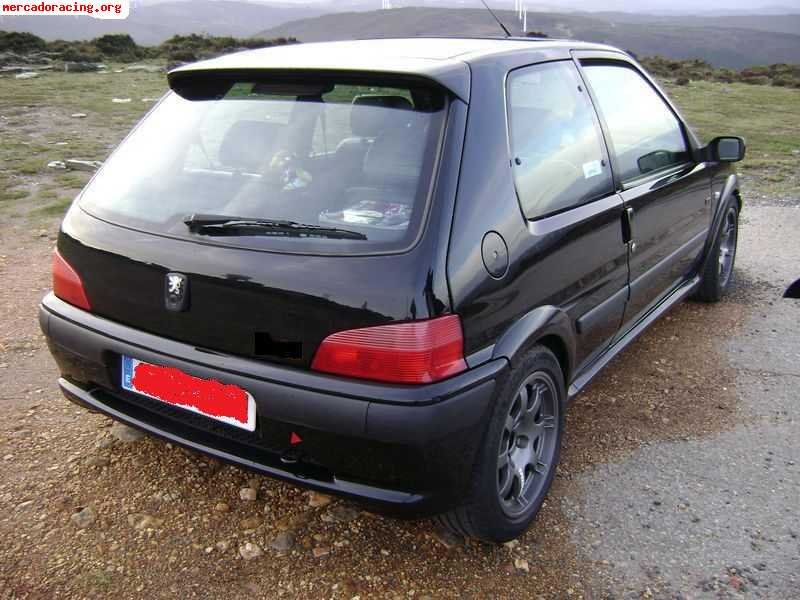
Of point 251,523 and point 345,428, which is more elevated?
point 345,428

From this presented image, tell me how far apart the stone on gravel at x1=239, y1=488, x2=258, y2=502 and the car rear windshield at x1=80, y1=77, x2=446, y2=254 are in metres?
1.06

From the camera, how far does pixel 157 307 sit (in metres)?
2.24

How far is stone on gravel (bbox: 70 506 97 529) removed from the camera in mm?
2518

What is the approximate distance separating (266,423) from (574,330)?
1.27 metres

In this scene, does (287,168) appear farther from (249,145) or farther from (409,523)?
(409,523)

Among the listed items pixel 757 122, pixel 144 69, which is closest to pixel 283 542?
pixel 757 122

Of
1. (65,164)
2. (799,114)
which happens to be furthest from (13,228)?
(799,114)

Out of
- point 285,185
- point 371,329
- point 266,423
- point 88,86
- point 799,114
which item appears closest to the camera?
point 371,329

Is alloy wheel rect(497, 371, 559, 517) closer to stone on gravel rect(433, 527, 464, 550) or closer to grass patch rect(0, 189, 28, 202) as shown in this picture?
stone on gravel rect(433, 527, 464, 550)

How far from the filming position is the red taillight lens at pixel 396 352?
1.95 m

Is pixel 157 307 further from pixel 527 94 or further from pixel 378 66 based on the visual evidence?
pixel 527 94

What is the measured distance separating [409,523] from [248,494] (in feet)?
2.08

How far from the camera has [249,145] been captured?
8.07 ft

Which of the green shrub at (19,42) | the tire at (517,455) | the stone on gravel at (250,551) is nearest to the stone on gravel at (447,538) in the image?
the tire at (517,455)
